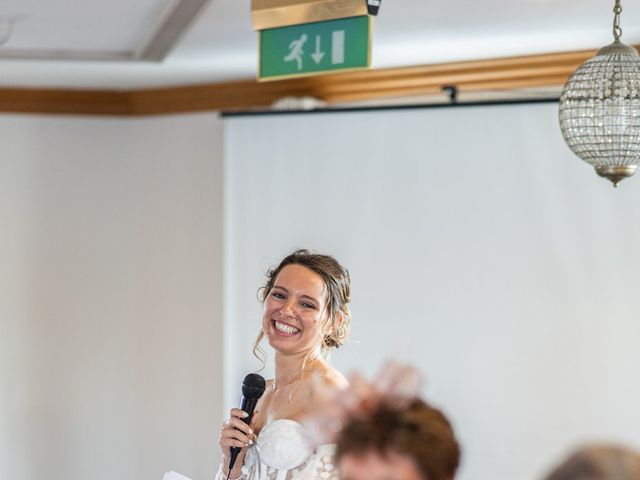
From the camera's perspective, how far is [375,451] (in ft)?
5.17

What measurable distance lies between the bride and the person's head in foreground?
192 centimetres

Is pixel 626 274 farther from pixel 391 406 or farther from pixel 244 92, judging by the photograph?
pixel 391 406

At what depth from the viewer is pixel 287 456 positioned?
321cm

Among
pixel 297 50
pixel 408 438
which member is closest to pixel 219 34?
pixel 297 50

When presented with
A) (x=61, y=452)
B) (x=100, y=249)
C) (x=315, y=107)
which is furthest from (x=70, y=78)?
(x=61, y=452)

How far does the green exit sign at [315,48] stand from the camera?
335 centimetres

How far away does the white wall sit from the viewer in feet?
20.5

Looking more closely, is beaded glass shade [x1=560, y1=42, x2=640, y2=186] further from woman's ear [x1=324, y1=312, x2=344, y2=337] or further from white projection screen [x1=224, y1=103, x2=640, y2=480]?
white projection screen [x1=224, y1=103, x2=640, y2=480]

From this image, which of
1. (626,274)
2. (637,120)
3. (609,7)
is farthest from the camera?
(626,274)

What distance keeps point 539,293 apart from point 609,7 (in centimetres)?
121

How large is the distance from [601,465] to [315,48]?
237 cm

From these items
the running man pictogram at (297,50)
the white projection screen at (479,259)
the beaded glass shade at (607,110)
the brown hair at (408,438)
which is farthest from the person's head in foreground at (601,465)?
the white projection screen at (479,259)

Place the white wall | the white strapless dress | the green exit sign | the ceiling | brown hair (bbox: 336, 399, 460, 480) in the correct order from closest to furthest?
1. brown hair (bbox: 336, 399, 460, 480)
2. the white strapless dress
3. the green exit sign
4. the ceiling
5. the white wall

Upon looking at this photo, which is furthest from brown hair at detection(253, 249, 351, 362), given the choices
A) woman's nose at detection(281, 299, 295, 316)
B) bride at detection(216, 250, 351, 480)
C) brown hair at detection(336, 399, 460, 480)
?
brown hair at detection(336, 399, 460, 480)
